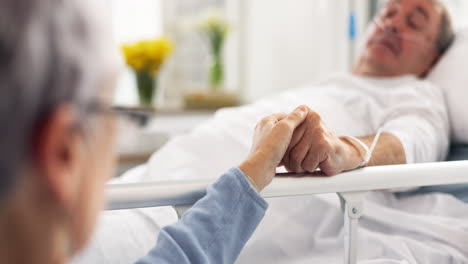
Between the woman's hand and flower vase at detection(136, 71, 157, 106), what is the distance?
1998 mm

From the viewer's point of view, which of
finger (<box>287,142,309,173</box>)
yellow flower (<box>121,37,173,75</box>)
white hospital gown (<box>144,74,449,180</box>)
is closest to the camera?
finger (<box>287,142,309,173</box>)

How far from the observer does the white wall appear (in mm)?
2525

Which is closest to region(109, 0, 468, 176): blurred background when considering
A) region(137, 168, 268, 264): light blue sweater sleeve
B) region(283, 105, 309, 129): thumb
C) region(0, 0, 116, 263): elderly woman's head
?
region(283, 105, 309, 129): thumb

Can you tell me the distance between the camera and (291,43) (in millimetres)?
2727

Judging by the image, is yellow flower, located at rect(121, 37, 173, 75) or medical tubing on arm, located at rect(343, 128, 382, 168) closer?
medical tubing on arm, located at rect(343, 128, 382, 168)

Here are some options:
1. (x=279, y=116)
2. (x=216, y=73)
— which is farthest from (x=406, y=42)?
(x=216, y=73)

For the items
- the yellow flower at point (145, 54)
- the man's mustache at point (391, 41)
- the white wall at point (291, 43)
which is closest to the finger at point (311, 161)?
the man's mustache at point (391, 41)

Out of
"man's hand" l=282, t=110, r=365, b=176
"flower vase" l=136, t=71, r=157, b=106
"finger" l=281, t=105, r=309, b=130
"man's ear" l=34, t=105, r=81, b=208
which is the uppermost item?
"man's ear" l=34, t=105, r=81, b=208

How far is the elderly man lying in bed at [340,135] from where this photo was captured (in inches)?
36.7

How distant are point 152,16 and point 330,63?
3.34ft

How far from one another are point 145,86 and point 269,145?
209 cm

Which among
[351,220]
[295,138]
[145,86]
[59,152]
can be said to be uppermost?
→ [59,152]

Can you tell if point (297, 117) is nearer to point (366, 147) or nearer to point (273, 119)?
point (273, 119)

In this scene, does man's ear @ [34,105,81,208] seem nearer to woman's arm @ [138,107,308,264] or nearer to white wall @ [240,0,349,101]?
woman's arm @ [138,107,308,264]
